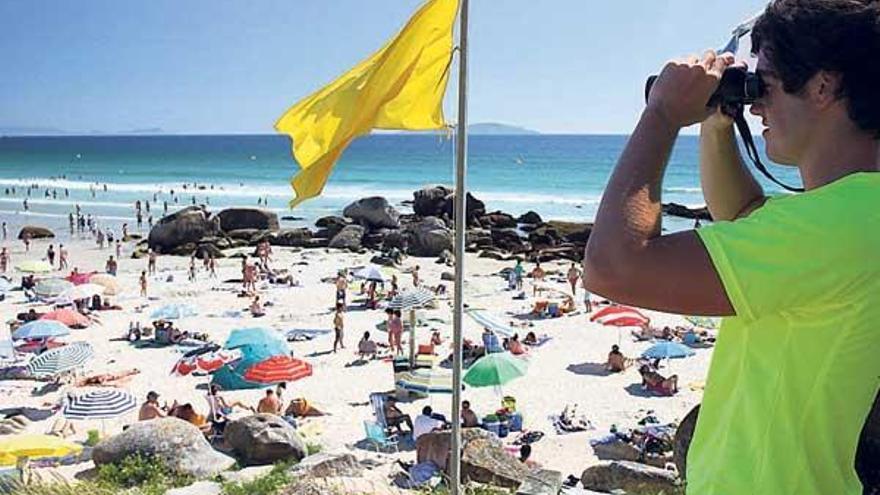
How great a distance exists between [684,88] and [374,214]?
3817cm

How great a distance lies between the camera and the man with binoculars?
1.15m

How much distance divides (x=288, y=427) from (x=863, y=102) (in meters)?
10.5

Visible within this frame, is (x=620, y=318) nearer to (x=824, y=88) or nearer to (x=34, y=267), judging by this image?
(x=824, y=88)

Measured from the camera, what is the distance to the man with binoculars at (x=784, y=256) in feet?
3.78

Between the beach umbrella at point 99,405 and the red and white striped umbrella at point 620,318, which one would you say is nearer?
the beach umbrella at point 99,405

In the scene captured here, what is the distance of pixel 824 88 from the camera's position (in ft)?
4.09

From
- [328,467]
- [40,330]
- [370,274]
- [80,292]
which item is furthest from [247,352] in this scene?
[370,274]

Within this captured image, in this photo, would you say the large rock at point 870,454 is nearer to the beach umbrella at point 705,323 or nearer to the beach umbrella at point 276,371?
the beach umbrella at point 276,371

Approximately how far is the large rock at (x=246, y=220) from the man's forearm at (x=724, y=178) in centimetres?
3702

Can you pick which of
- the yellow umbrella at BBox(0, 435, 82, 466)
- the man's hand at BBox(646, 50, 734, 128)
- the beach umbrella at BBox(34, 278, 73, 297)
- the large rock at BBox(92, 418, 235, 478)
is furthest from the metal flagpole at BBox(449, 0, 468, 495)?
the beach umbrella at BBox(34, 278, 73, 297)

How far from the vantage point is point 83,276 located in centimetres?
2350

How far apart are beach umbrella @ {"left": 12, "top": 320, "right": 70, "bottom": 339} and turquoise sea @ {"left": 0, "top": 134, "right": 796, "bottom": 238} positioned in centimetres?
1982

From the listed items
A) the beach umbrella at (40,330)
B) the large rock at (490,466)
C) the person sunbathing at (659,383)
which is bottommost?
the person sunbathing at (659,383)

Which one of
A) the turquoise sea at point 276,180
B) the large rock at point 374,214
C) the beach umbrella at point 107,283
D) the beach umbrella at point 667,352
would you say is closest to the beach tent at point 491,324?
the beach umbrella at point 667,352
